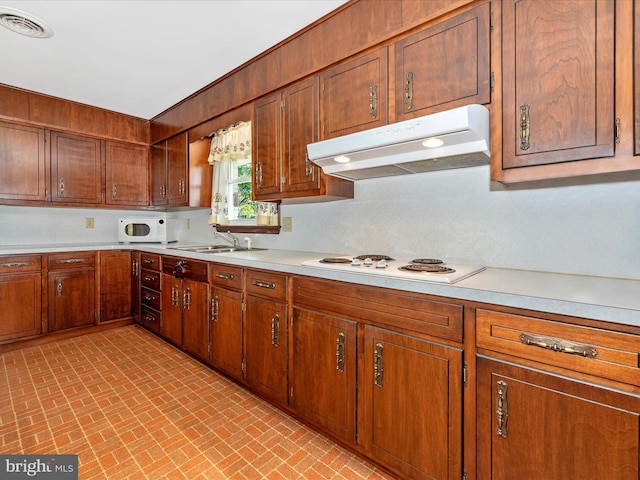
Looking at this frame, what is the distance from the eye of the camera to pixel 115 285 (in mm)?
3619

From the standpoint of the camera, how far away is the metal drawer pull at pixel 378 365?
57.7 inches

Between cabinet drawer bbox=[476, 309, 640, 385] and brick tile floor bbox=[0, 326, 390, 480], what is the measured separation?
93 centimetres

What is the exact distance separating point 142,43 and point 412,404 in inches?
112

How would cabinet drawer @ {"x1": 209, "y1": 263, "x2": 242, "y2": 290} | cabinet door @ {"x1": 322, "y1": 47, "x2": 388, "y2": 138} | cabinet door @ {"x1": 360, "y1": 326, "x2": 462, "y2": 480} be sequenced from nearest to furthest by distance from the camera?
1. cabinet door @ {"x1": 360, "y1": 326, "x2": 462, "y2": 480}
2. cabinet door @ {"x1": 322, "y1": 47, "x2": 388, "y2": 138}
3. cabinet drawer @ {"x1": 209, "y1": 263, "x2": 242, "y2": 290}

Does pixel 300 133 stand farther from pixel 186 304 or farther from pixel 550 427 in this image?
pixel 550 427

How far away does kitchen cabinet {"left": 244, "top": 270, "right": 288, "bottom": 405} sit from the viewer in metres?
1.94

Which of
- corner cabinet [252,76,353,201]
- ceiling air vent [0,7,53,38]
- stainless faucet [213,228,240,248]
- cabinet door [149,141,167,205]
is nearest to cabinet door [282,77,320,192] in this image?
corner cabinet [252,76,353,201]

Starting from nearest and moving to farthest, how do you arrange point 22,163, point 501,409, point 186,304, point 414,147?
point 501,409 → point 414,147 → point 186,304 → point 22,163

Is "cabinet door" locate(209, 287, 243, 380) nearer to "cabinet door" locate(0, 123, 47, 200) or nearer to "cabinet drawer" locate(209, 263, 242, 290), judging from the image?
"cabinet drawer" locate(209, 263, 242, 290)

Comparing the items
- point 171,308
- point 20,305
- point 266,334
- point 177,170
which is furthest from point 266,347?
point 20,305

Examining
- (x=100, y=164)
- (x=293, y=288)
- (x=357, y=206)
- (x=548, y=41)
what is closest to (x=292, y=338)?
(x=293, y=288)

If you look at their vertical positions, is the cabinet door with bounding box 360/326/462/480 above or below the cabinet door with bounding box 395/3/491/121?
below

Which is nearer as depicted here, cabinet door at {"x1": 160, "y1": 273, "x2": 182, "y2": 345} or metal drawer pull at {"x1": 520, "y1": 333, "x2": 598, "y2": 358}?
metal drawer pull at {"x1": 520, "y1": 333, "x2": 598, "y2": 358}

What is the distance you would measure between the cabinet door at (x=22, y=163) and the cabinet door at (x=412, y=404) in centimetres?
367
